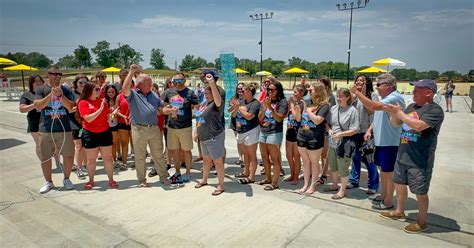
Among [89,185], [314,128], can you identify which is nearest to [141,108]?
[89,185]

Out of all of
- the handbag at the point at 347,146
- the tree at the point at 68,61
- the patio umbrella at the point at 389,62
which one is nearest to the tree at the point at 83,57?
the tree at the point at 68,61

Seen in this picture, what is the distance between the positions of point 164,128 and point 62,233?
9.94ft

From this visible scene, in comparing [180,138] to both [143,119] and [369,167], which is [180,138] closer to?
[143,119]

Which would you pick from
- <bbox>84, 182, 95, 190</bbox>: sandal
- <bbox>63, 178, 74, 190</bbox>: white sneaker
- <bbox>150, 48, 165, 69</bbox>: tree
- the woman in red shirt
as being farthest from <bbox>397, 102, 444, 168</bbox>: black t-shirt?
<bbox>150, 48, 165, 69</bbox>: tree

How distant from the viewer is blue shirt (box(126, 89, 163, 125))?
4926 mm

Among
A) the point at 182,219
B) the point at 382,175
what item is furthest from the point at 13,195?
the point at 382,175

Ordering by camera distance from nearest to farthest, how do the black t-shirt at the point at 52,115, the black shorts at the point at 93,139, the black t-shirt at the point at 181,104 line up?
1. the black t-shirt at the point at 52,115
2. the black shorts at the point at 93,139
3. the black t-shirt at the point at 181,104

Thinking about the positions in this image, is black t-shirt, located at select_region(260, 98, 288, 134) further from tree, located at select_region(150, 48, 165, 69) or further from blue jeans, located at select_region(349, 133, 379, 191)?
tree, located at select_region(150, 48, 165, 69)

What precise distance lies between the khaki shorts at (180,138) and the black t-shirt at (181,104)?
7 cm

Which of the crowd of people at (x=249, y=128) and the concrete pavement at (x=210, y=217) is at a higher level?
the crowd of people at (x=249, y=128)

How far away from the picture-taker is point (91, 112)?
15.5 feet

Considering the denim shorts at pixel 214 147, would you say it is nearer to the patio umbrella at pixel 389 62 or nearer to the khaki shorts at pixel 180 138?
the khaki shorts at pixel 180 138

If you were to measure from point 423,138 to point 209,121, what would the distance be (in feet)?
9.30

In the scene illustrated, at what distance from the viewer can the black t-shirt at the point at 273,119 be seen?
4.84 metres
